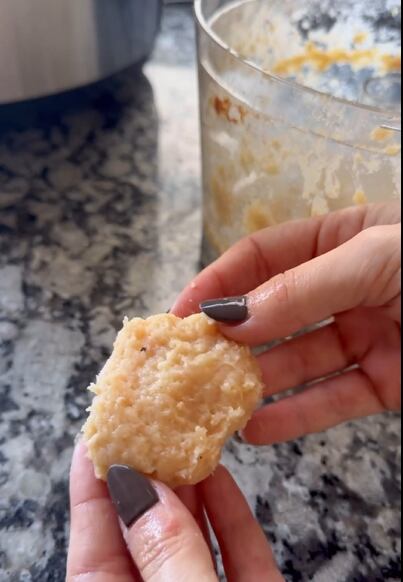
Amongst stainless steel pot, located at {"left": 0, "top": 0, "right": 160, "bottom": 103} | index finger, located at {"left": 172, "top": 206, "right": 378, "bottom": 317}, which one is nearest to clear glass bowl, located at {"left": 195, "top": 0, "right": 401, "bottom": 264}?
index finger, located at {"left": 172, "top": 206, "right": 378, "bottom": 317}

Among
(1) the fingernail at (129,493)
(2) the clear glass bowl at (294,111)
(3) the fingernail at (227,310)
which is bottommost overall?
(1) the fingernail at (129,493)

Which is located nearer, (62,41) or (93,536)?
(93,536)

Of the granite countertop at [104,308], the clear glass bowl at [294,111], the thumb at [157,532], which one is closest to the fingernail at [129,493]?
the thumb at [157,532]

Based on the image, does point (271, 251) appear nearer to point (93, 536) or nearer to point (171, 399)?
point (171, 399)

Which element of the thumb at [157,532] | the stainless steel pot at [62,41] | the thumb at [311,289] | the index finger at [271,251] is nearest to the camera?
the thumb at [157,532]

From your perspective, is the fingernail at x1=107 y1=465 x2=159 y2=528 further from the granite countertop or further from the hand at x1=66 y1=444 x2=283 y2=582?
the granite countertop

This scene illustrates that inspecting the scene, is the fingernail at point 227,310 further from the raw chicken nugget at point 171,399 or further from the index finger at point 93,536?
the index finger at point 93,536

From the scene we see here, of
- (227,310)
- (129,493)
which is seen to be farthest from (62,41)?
(129,493)
